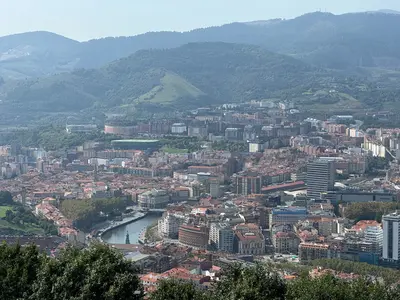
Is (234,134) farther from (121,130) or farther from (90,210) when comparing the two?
(90,210)

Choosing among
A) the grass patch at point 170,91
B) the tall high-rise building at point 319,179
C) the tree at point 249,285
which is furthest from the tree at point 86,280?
the grass patch at point 170,91

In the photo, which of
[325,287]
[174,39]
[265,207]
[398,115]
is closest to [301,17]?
[174,39]

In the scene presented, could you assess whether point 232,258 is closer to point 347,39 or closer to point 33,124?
point 33,124

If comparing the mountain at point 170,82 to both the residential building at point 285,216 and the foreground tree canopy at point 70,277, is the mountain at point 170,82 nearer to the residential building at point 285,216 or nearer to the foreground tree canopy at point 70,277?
the residential building at point 285,216

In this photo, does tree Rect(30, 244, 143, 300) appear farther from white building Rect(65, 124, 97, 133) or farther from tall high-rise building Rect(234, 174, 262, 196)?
white building Rect(65, 124, 97, 133)

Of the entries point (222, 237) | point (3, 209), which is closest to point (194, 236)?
point (222, 237)

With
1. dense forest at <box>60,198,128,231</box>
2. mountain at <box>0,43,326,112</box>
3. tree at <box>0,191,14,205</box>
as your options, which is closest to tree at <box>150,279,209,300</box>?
dense forest at <box>60,198,128,231</box>

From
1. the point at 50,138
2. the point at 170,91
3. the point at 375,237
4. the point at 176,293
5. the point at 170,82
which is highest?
the point at 170,82
